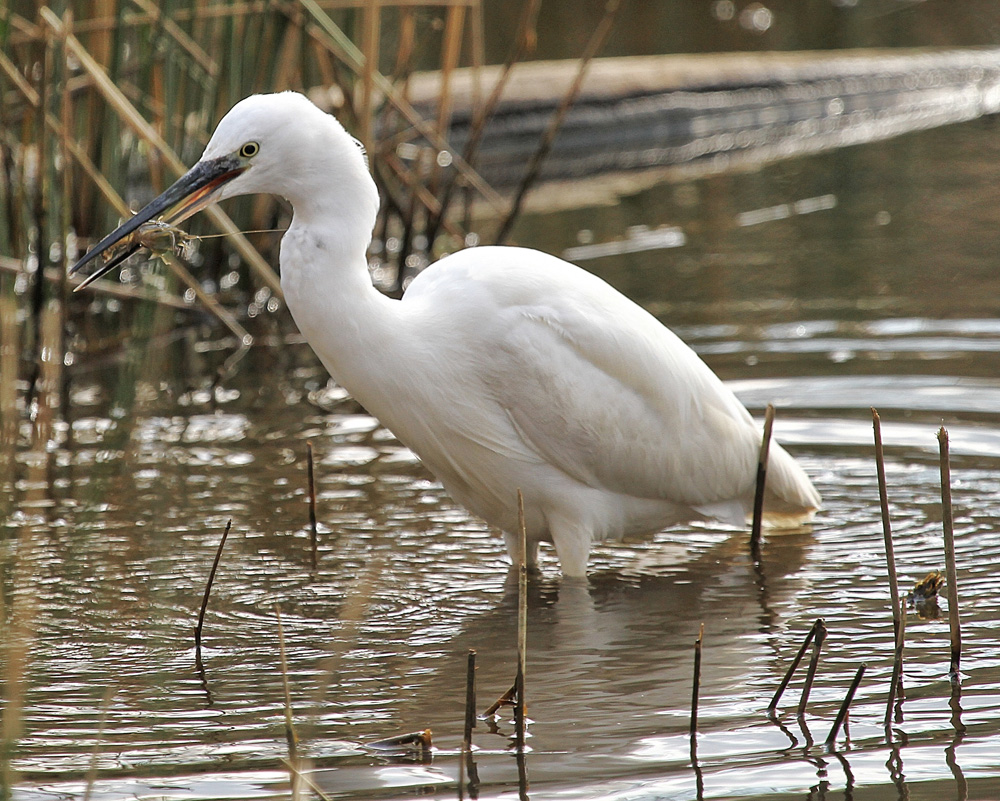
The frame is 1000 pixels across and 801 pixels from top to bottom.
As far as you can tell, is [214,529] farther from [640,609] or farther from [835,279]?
[835,279]

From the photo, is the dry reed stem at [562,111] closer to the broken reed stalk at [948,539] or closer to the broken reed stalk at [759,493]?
the broken reed stalk at [759,493]

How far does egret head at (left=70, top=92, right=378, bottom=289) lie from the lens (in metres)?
3.93

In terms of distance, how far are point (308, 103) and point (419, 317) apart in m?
0.73

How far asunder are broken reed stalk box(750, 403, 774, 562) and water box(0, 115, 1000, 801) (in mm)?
87

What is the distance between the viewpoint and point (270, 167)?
3.99m

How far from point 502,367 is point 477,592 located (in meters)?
0.77

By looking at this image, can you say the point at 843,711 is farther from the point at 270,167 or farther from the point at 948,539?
the point at 270,167

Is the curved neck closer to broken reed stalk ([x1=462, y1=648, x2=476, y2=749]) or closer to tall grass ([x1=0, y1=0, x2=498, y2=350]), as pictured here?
broken reed stalk ([x1=462, y1=648, x2=476, y2=749])

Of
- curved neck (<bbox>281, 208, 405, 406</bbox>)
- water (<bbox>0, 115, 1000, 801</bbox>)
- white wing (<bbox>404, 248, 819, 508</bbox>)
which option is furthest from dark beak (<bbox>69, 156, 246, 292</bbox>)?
water (<bbox>0, 115, 1000, 801</bbox>)

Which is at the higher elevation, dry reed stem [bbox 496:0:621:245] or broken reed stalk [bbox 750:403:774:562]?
dry reed stem [bbox 496:0:621:245]

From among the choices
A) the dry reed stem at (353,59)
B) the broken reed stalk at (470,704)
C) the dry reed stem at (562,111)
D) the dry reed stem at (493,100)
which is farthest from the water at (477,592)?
the dry reed stem at (353,59)

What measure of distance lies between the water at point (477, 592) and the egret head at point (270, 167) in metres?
1.20

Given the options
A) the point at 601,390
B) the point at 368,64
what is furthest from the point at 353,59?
the point at 601,390

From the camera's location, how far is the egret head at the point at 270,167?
3932 mm
